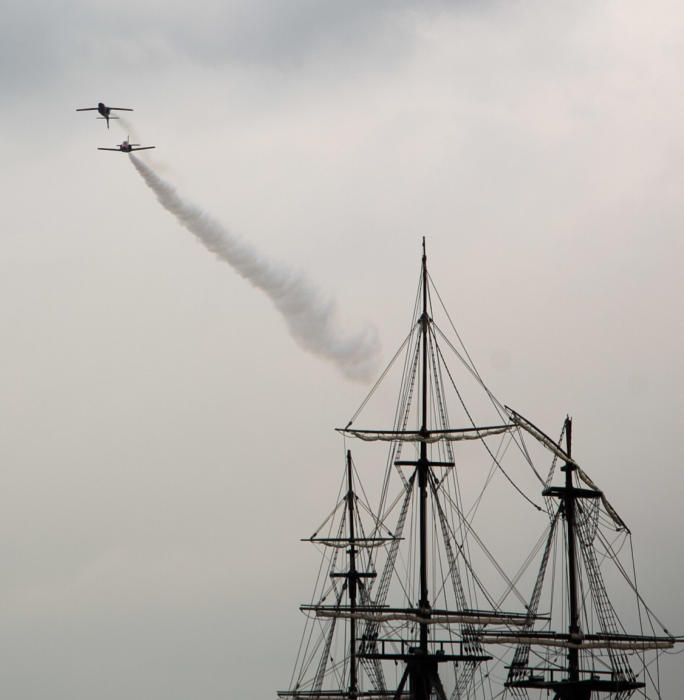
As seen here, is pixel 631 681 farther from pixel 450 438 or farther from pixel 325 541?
pixel 325 541

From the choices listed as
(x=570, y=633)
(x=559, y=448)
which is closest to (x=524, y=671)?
(x=570, y=633)

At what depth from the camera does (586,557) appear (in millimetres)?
148000

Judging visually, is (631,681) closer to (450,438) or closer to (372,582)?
(450,438)

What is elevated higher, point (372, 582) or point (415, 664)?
point (372, 582)

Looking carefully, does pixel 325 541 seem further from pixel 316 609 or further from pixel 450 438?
pixel 450 438

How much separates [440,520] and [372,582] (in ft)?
87.9

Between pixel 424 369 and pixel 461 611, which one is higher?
pixel 424 369

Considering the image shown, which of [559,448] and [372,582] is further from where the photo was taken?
[372,582]

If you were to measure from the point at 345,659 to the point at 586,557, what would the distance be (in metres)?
35.3

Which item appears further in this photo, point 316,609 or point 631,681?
point 316,609

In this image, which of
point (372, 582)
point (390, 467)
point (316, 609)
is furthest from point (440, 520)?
point (372, 582)

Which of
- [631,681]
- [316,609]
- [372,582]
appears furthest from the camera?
[372,582]

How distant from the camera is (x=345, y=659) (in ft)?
586

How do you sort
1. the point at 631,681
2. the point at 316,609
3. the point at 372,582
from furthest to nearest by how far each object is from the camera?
the point at 372,582, the point at 316,609, the point at 631,681
